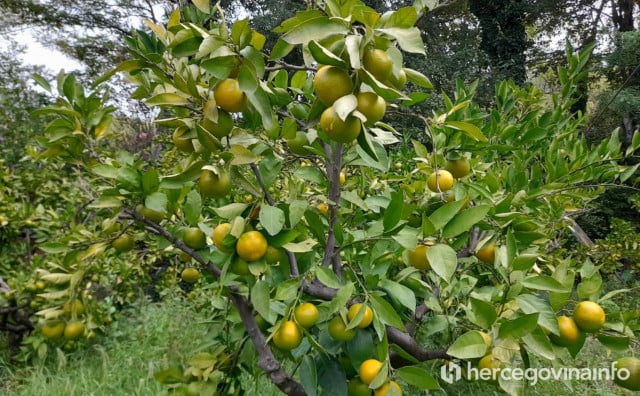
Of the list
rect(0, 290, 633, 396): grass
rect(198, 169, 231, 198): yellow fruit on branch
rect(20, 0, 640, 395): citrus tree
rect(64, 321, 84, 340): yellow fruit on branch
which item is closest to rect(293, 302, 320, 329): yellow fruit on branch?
rect(20, 0, 640, 395): citrus tree

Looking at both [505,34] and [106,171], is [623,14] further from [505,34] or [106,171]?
[106,171]

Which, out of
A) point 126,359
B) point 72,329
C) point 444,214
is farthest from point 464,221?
point 126,359

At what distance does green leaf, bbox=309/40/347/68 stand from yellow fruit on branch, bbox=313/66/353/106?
0.04 ft

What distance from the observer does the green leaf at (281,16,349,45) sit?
48 centimetres

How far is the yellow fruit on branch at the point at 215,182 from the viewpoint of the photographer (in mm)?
614

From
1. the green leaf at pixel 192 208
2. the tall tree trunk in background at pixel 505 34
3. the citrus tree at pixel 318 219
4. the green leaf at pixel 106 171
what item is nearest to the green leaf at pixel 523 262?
the citrus tree at pixel 318 219

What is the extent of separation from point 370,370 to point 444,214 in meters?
0.28

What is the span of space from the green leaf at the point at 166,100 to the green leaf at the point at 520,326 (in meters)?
0.58

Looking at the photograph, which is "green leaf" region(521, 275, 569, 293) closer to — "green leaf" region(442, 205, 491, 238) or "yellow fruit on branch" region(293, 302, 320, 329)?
"green leaf" region(442, 205, 491, 238)

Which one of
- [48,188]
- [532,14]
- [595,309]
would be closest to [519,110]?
[595,309]

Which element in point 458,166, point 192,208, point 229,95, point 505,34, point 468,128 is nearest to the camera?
point 229,95

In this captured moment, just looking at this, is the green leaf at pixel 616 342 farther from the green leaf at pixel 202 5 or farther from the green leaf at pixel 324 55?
the green leaf at pixel 202 5

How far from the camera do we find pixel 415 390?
6.17ft

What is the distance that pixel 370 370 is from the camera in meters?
0.65
